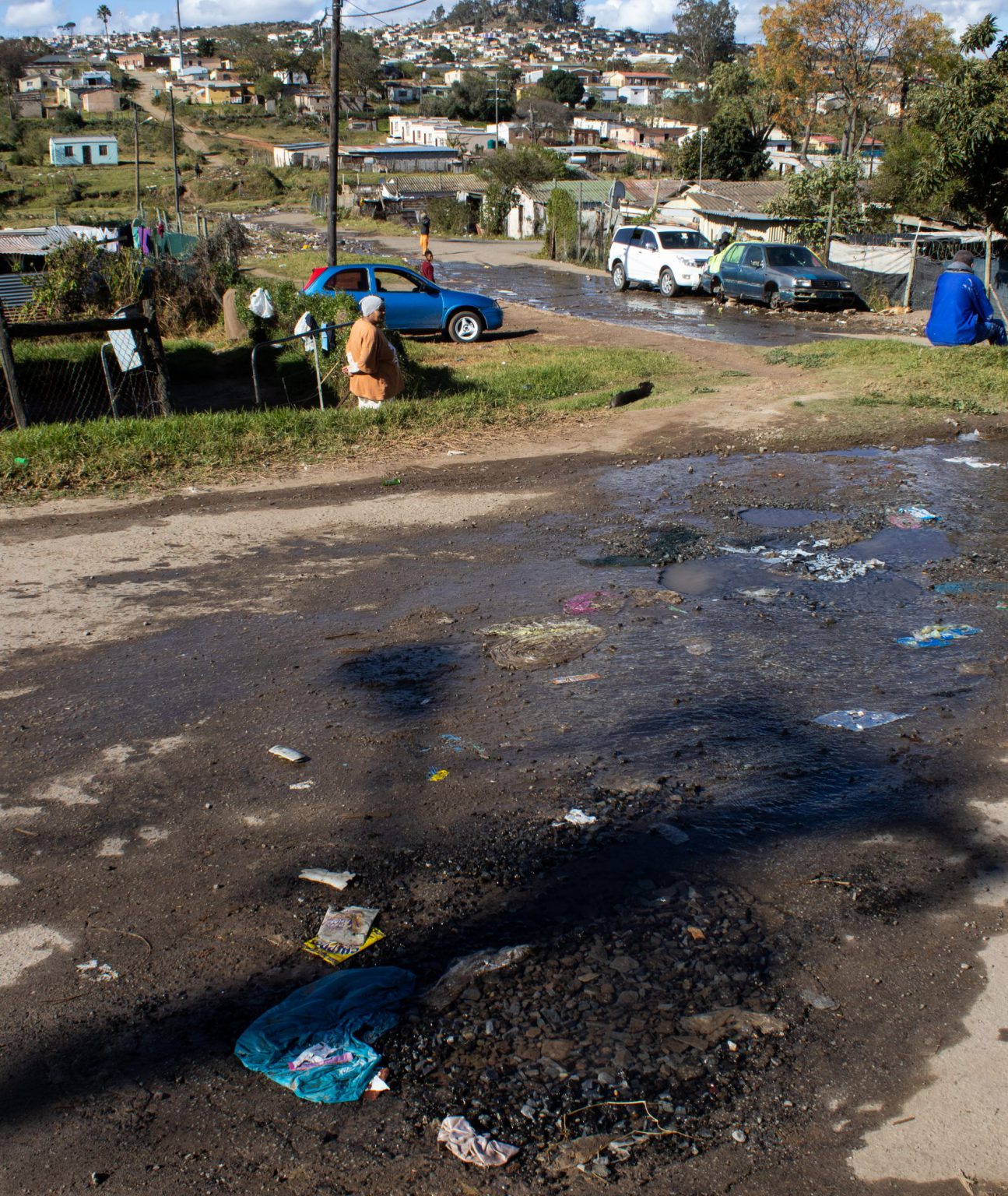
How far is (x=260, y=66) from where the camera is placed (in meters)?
139

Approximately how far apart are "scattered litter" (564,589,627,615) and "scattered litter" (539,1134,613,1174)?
3.92 meters

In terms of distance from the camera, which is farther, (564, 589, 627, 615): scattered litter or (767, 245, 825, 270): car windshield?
(767, 245, 825, 270): car windshield

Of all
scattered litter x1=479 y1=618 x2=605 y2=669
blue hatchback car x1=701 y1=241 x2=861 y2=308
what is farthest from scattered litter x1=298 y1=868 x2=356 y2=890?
blue hatchback car x1=701 y1=241 x2=861 y2=308

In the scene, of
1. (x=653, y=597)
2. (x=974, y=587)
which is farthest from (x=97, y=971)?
(x=974, y=587)

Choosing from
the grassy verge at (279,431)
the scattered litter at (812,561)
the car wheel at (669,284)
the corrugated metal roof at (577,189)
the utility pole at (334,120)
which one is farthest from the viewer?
the corrugated metal roof at (577,189)

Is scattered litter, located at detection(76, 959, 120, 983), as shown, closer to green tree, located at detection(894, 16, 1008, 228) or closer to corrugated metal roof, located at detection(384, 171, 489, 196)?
green tree, located at detection(894, 16, 1008, 228)

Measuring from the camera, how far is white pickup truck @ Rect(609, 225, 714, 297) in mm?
28344

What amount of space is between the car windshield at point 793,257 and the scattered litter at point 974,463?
54.9 ft

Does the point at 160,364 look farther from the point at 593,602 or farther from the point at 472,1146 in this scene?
the point at 472,1146

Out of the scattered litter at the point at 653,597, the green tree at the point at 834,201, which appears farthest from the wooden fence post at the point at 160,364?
the green tree at the point at 834,201

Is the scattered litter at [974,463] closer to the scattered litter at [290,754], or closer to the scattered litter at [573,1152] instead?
the scattered litter at [290,754]

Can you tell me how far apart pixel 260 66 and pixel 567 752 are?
153m

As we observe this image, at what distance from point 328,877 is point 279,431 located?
25.3ft

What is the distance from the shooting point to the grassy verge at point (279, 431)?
9.77 metres
